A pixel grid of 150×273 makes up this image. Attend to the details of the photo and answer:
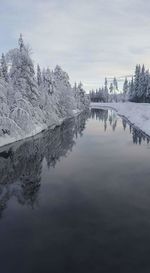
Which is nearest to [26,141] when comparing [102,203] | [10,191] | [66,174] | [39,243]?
[66,174]

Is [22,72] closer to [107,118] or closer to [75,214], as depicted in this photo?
[107,118]

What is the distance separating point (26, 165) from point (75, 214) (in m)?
Result: 10.7

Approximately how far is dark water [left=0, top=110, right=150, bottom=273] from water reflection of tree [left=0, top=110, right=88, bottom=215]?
0.06 meters

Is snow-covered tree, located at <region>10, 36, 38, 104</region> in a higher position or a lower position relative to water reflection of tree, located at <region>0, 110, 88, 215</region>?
higher

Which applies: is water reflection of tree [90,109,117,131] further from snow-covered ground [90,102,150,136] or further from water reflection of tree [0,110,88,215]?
water reflection of tree [0,110,88,215]

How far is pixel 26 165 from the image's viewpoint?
2247cm

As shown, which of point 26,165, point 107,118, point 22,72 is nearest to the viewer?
point 26,165

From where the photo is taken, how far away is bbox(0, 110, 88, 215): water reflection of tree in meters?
15.4

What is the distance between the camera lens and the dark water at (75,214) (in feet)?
29.3

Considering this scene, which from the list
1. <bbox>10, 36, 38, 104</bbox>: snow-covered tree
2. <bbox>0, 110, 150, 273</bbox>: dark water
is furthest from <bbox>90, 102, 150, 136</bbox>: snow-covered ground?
<bbox>0, 110, 150, 273</bbox>: dark water

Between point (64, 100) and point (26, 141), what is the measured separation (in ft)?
126

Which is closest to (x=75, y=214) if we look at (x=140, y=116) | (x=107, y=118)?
(x=140, y=116)

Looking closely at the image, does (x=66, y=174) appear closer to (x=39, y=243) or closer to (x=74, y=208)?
(x=74, y=208)

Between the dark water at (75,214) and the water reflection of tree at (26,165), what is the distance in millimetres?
57
